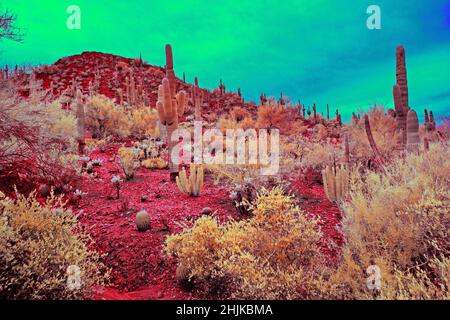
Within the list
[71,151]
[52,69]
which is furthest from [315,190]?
[52,69]

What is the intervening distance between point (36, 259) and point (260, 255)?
2.36 metres

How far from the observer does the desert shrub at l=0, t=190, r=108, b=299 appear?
9.46ft

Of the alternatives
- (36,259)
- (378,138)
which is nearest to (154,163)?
(36,259)

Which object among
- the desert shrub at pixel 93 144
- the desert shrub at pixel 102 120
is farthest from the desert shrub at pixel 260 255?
the desert shrub at pixel 102 120

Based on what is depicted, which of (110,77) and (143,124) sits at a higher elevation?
(110,77)

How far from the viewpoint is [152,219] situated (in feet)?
18.3

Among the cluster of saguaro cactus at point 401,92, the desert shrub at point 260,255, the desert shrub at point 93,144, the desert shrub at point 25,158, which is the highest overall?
the cluster of saguaro cactus at point 401,92

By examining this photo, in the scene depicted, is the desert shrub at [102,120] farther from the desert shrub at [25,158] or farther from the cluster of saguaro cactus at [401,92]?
the cluster of saguaro cactus at [401,92]

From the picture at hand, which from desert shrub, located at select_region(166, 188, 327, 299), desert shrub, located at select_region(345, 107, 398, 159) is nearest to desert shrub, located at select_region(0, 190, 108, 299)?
desert shrub, located at select_region(166, 188, 327, 299)

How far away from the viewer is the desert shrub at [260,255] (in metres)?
3.08

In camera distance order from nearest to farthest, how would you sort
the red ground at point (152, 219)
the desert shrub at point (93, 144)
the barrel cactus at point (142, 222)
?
the red ground at point (152, 219), the barrel cactus at point (142, 222), the desert shrub at point (93, 144)

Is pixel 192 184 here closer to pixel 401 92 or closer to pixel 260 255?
pixel 260 255

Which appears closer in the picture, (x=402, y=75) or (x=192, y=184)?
(x=192, y=184)

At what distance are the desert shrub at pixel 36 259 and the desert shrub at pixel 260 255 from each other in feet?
3.54
